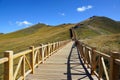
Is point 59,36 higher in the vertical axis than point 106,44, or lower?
higher

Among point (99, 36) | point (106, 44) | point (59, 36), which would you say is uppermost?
point (59, 36)

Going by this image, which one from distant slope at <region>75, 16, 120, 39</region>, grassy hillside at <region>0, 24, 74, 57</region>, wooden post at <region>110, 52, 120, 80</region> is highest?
distant slope at <region>75, 16, 120, 39</region>

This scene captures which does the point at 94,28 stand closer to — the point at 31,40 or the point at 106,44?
the point at 31,40

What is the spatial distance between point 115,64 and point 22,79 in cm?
340

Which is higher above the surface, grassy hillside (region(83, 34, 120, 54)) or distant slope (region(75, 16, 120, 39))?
distant slope (region(75, 16, 120, 39))

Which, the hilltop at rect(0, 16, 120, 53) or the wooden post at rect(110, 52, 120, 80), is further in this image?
the hilltop at rect(0, 16, 120, 53)

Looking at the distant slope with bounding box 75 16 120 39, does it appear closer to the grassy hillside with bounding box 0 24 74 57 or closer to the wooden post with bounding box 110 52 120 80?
the grassy hillside with bounding box 0 24 74 57

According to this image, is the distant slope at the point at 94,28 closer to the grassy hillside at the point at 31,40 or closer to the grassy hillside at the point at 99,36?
the grassy hillside at the point at 99,36

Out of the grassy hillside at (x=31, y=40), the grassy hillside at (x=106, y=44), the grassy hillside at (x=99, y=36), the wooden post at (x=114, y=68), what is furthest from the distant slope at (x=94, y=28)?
the wooden post at (x=114, y=68)

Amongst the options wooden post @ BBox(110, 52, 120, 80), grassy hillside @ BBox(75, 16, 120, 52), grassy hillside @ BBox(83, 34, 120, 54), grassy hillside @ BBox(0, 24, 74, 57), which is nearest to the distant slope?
grassy hillside @ BBox(75, 16, 120, 52)

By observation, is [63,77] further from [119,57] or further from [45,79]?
[119,57]

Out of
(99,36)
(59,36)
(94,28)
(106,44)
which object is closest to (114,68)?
(106,44)

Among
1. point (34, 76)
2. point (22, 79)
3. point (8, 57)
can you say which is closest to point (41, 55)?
point (34, 76)

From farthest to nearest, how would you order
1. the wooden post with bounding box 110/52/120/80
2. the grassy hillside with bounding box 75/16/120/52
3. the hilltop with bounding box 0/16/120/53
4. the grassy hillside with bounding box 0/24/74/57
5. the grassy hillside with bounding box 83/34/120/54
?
the grassy hillside with bounding box 0/24/74/57 → the hilltop with bounding box 0/16/120/53 → the grassy hillside with bounding box 75/16/120/52 → the grassy hillside with bounding box 83/34/120/54 → the wooden post with bounding box 110/52/120/80
